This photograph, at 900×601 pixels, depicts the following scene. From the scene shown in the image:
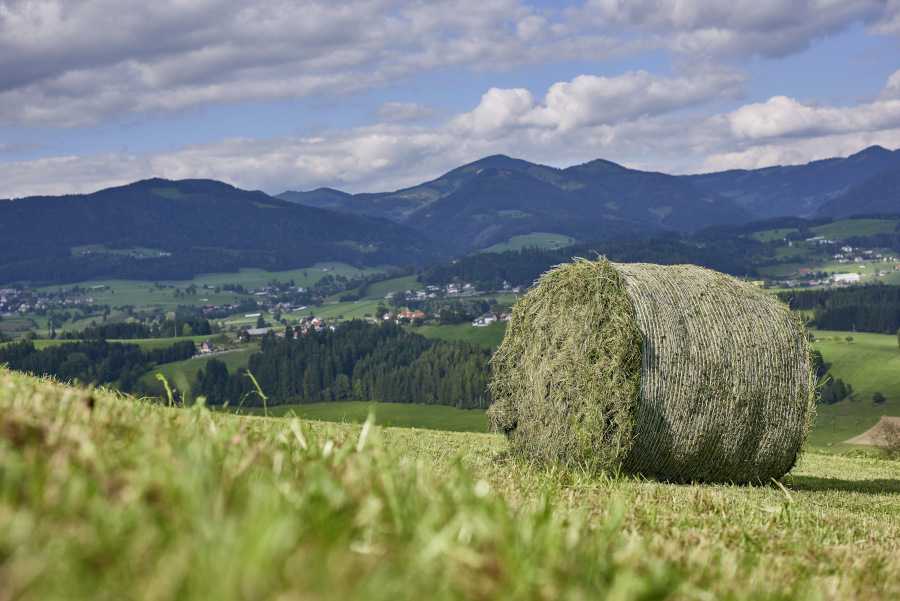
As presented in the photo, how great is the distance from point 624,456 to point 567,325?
3.03 m

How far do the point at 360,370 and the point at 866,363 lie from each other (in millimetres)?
113391

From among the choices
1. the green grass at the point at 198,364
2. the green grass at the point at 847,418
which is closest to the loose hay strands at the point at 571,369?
the green grass at the point at 847,418

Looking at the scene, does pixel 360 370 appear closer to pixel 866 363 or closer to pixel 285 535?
pixel 866 363

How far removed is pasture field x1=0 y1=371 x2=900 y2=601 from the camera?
1.65 meters

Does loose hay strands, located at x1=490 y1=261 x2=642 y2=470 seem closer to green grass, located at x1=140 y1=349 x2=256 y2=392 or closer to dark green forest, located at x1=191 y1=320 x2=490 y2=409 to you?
dark green forest, located at x1=191 y1=320 x2=490 y2=409

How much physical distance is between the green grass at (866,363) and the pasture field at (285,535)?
530 feet

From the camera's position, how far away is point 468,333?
178 metres

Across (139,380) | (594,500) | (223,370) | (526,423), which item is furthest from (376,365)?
(594,500)

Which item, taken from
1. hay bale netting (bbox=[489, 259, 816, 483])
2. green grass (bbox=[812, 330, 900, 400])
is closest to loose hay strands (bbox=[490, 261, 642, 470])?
hay bale netting (bbox=[489, 259, 816, 483])

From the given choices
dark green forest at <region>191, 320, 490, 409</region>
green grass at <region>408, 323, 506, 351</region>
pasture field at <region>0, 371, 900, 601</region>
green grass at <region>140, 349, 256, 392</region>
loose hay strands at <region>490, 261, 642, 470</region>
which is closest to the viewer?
pasture field at <region>0, 371, 900, 601</region>

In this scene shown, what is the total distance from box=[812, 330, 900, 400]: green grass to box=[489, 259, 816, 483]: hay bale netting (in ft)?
485

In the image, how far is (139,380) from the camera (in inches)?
5541

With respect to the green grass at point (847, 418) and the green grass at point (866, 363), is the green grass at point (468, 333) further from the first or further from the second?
the green grass at point (866, 363)

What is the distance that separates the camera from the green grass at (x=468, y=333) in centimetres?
16738
